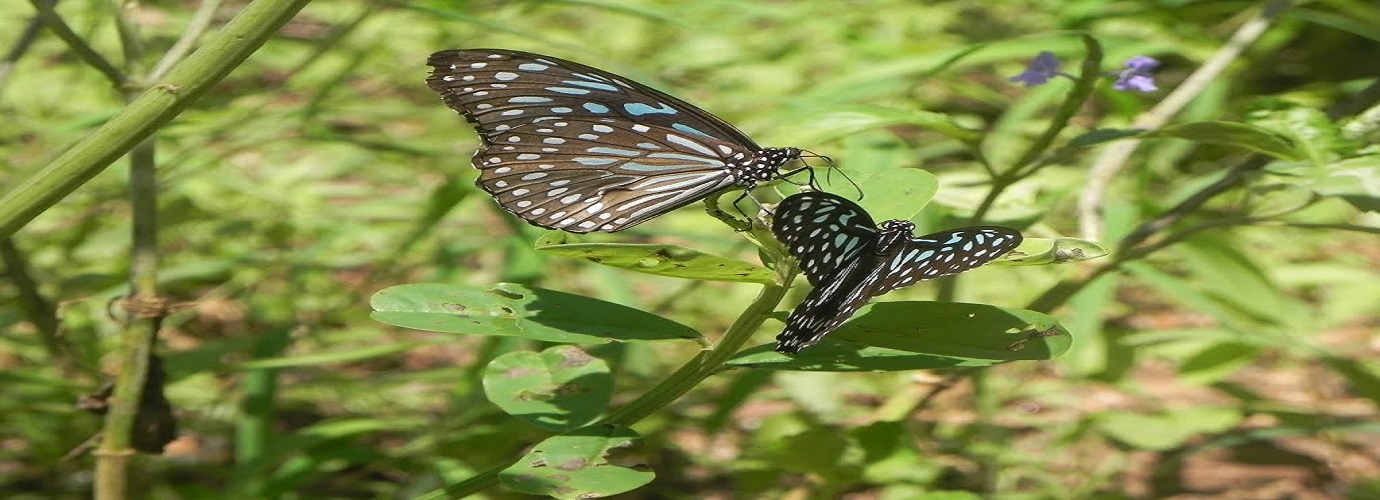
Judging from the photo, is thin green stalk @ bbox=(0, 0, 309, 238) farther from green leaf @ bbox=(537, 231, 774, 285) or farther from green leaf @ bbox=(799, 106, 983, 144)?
green leaf @ bbox=(799, 106, 983, 144)

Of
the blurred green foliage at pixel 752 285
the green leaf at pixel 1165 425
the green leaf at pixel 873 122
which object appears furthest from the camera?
the green leaf at pixel 1165 425

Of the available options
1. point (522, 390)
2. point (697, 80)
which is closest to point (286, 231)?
point (697, 80)

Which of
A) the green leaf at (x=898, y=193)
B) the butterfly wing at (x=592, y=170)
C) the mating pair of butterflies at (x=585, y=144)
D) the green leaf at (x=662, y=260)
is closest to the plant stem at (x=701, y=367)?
the green leaf at (x=662, y=260)

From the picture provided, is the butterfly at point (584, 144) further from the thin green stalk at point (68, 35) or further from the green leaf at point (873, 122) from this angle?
the thin green stalk at point (68, 35)

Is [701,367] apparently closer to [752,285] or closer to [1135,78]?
[1135,78]

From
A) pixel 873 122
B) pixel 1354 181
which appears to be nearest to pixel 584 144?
pixel 873 122

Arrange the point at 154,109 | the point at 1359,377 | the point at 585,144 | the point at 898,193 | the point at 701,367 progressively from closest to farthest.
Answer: the point at 154,109 < the point at 701,367 < the point at 898,193 < the point at 585,144 < the point at 1359,377
